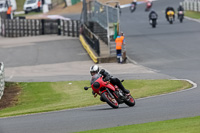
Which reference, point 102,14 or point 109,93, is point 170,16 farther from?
point 109,93

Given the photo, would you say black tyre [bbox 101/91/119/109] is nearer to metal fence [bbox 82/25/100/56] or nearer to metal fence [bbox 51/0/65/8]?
metal fence [bbox 82/25/100/56]

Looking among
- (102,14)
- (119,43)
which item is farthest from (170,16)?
(119,43)

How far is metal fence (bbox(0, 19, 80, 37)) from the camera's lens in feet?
149

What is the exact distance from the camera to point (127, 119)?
1095 centimetres

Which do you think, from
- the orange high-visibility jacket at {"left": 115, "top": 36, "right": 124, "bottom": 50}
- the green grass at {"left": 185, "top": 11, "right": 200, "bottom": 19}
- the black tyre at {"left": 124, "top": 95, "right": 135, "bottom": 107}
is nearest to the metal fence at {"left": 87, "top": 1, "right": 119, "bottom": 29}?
the orange high-visibility jacket at {"left": 115, "top": 36, "right": 124, "bottom": 50}

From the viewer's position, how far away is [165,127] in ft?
31.2

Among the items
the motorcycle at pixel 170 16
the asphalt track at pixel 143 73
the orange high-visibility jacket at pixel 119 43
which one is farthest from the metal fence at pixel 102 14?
the motorcycle at pixel 170 16

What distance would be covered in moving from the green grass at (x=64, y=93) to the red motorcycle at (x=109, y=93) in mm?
2315

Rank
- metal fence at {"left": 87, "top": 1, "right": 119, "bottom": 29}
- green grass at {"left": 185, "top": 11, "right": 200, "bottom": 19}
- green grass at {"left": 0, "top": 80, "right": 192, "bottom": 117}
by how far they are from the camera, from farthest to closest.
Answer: green grass at {"left": 185, "top": 11, "right": 200, "bottom": 19} < metal fence at {"left": 87, "top": 1, "right": 119, "bottom": 29} < green grass at {"left": 0, "top": 80, "right": 192, "bottom": 117}

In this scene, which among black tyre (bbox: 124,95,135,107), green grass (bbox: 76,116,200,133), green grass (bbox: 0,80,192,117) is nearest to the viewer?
green grass (bbox: 76,116,200,133)

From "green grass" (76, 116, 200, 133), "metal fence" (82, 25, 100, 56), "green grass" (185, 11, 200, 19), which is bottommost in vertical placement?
"metal fence" (82, 25, 100, 56)

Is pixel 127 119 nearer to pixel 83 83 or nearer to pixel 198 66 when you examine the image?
pixel 83 83

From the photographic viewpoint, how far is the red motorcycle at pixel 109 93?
12594 mm

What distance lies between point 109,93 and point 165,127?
341 cm
